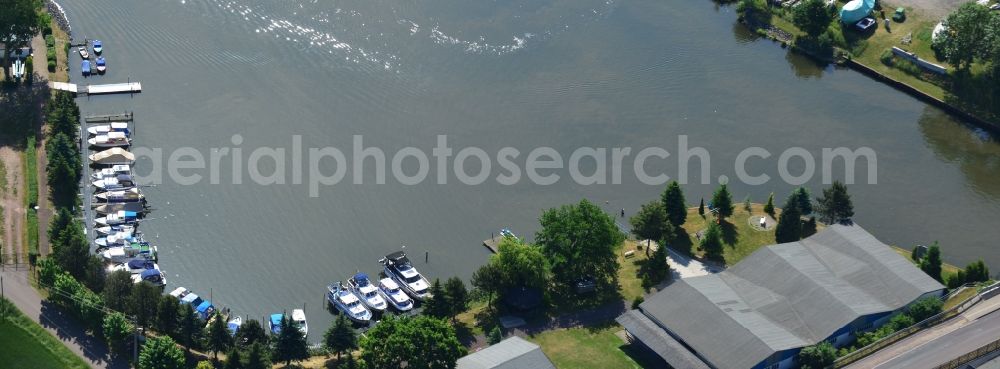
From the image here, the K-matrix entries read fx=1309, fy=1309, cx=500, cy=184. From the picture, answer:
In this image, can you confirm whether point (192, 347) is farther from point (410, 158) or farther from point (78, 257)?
point (410, 158)

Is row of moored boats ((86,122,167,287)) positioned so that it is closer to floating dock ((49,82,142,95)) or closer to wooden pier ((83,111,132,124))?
wooden pier ((83,111,132,124))

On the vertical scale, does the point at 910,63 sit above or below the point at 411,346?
above

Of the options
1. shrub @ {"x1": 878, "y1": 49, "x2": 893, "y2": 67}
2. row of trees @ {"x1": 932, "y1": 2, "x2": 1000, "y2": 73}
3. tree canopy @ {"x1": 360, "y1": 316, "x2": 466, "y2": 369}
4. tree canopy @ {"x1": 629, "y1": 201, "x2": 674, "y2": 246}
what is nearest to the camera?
tree canopy @ {"x1": 360, "y1": 316, "x2": 466, "y2": 369}

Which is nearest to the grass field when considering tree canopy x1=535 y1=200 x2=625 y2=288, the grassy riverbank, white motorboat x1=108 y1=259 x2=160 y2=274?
white motorboat x1=108 y1=259 x2=160 y2=274

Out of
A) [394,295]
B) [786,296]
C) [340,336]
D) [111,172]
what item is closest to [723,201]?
[786,296]

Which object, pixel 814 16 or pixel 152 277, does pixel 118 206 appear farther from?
pixel 814 16

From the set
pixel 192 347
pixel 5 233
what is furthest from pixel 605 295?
pixel 5 233

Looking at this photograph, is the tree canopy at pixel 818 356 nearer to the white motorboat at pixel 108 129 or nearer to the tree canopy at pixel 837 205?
the tree canopy at pixel 837 205
